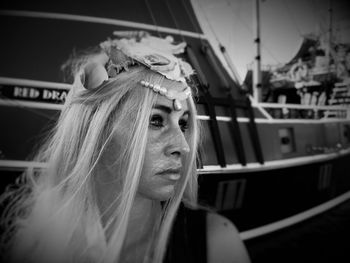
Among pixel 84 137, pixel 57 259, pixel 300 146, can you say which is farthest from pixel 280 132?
pixel 57 259

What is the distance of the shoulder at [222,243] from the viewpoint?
2.10 feet

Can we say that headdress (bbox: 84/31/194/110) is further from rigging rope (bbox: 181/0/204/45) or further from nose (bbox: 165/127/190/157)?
rigging rope (bbox: 181/0/204/45)

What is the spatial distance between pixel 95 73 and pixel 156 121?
0.21 m

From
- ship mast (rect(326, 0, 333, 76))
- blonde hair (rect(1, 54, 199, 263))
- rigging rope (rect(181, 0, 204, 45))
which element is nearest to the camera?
blonde hair (rect(1, 54, 199, 263))

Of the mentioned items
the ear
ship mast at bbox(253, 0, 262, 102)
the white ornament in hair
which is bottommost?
the white ornament in hair

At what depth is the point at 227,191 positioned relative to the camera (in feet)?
2.52

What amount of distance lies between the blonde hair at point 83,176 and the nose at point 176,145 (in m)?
0.06

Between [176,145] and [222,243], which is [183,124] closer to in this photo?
[176,145]

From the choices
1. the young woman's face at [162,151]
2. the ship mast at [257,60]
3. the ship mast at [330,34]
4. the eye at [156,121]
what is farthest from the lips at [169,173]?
the ship mast at [330,34]

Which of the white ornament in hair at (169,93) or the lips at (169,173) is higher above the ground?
the white ornament in hair at (169,93)

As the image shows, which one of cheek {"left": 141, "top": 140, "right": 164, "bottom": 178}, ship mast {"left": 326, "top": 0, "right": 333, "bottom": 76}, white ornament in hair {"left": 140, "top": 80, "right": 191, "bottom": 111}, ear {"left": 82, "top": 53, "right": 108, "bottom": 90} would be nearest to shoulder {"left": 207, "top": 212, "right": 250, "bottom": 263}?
cheek {"left": 141, "top": 140, "right": 164, "bottom": 178}

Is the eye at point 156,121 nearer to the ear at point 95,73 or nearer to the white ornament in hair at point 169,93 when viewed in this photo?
the white ornament in hair at point 169,93

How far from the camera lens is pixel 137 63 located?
600mm

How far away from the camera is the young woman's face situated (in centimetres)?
56
